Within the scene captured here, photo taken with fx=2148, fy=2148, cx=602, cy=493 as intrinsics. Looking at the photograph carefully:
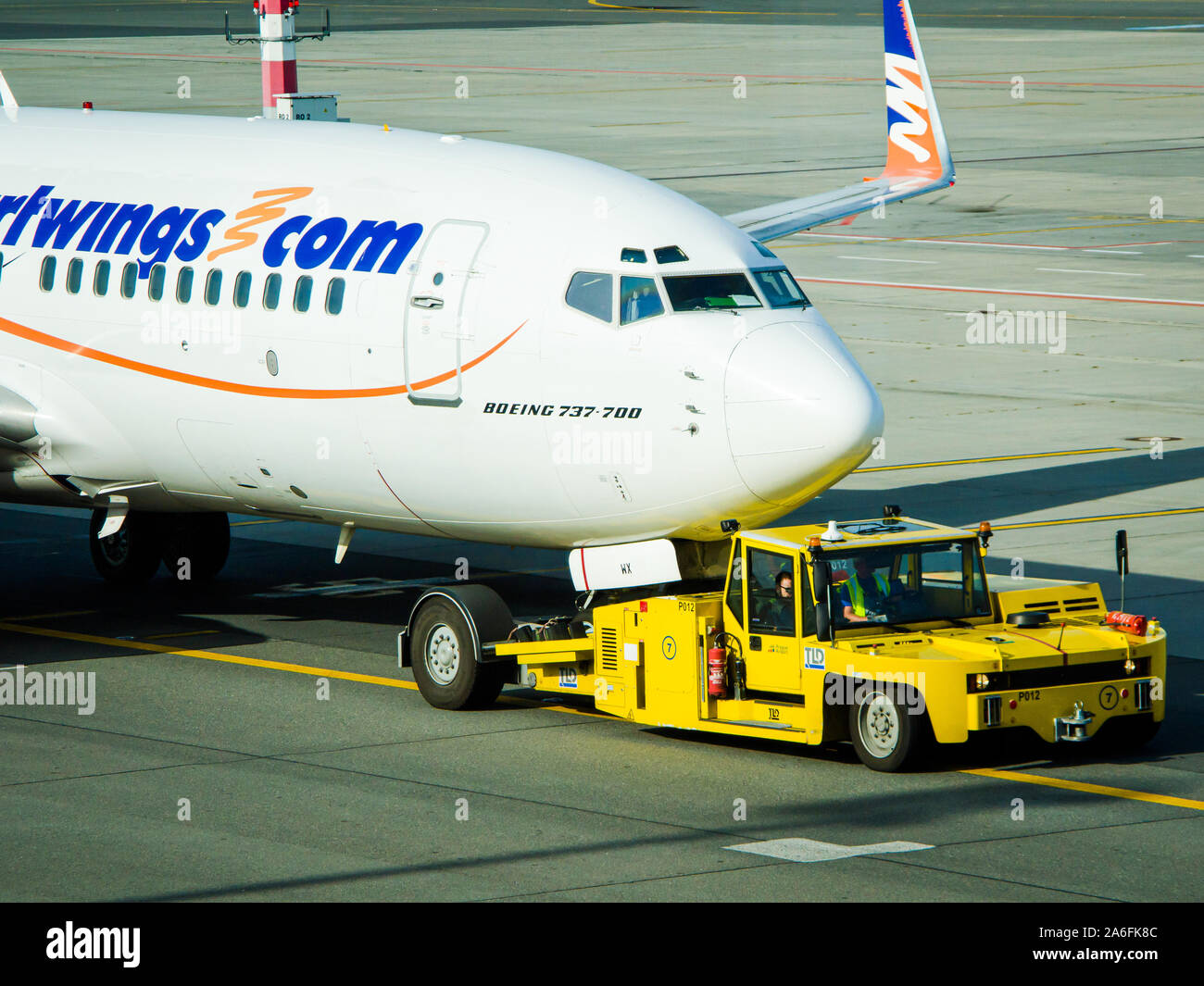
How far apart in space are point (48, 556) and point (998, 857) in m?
17.2

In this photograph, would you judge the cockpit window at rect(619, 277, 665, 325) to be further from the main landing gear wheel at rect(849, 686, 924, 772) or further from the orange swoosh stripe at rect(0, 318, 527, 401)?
the main landing gear wheel at rect(849, 686, 924, 772)

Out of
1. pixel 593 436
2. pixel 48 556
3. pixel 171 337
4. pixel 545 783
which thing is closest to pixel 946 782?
pixel 545 783

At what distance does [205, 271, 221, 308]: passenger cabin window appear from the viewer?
2262 centimetres

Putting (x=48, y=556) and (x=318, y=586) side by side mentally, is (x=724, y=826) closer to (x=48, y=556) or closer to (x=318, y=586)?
(x=318, y=586)

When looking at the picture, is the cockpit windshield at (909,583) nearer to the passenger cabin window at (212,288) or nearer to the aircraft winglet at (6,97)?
the passenger cabin window at (212,288)

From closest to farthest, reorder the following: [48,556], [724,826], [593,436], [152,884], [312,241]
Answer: [152,884]
[724,826]
[593,436]
[312,241]
[48,556]

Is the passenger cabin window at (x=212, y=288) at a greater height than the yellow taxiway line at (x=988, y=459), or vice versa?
the passenger cabin window at (x=212, y=288)

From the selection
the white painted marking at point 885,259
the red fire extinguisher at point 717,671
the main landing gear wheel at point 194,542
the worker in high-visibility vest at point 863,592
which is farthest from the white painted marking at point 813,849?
the white painted marking at point 885,259

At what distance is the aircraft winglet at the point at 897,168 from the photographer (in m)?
31.5

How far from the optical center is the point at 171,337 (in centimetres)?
2289

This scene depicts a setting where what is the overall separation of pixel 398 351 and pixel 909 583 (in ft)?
18.3

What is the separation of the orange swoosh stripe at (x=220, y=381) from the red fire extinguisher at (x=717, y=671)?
12.3 feet

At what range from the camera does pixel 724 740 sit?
20203 millimetres

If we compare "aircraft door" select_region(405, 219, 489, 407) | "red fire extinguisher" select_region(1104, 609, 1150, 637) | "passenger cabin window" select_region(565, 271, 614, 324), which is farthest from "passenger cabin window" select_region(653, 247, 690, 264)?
"red fire extinguisher" select_region(1104, 609, 1150, 637)
